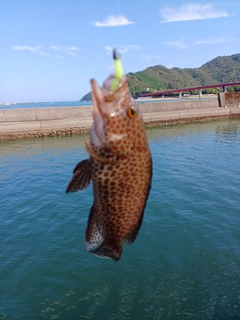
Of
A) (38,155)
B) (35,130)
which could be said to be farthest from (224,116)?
(38,155)

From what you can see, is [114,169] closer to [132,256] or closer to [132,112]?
[132,112]

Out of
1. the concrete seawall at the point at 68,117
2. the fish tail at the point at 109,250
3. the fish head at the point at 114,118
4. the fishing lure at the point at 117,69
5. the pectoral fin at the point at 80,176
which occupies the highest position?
the concrete seawall at the point at 68,117

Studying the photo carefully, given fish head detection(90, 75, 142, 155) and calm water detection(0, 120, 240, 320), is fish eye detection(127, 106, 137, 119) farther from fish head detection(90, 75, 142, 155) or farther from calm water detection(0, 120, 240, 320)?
calm water detection(0, 120, 240, 320)

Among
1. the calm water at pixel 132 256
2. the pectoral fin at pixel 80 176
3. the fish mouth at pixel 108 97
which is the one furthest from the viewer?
the calm water at pixel 132 256

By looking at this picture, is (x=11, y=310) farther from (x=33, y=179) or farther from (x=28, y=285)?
(x=33, y=179)

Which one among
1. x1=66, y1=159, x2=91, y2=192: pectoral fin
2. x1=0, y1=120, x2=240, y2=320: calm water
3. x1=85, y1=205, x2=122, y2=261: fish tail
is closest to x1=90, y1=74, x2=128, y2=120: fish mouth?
x1=66, y1=159, x2=91, y2=192: pectoral fin

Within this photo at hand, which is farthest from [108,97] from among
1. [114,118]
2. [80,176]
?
[80,176]

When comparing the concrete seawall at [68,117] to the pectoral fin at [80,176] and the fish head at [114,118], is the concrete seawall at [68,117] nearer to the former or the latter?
the pectoral fin at [80,176]

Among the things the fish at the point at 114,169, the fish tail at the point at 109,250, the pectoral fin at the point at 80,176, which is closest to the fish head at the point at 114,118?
the fish at the point at 114,169
